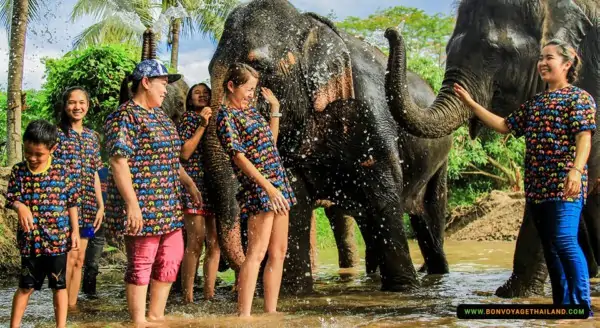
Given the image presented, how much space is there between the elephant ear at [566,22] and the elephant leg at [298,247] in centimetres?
247

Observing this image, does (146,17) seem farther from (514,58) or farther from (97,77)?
(514,58)

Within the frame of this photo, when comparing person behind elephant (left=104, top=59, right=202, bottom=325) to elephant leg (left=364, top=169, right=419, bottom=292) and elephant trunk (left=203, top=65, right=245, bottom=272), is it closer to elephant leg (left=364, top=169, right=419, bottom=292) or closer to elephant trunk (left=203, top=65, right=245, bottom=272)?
elephant trunk (left=203, top=65, right=245, bottom=272)

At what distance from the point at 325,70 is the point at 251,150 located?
216 cm

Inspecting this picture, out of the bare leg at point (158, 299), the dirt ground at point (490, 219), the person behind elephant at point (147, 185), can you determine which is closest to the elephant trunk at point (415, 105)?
the person behind elephant at point (147, 185)

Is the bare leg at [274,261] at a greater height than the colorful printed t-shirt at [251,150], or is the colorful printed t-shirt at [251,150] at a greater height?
the colorful printed t-shirt at [251,150]

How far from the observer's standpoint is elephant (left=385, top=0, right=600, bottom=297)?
598 cm

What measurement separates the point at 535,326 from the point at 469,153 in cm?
1625

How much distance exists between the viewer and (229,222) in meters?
6.30

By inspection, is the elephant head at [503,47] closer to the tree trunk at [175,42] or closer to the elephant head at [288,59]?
the elephant head at [288,59]

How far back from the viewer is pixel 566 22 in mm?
6246

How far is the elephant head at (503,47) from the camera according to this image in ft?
20.2

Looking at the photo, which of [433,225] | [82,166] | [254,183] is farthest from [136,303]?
[433,225]

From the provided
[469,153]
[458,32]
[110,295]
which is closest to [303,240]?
[110,295]

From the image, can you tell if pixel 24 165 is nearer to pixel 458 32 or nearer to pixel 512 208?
pixel 458 32
